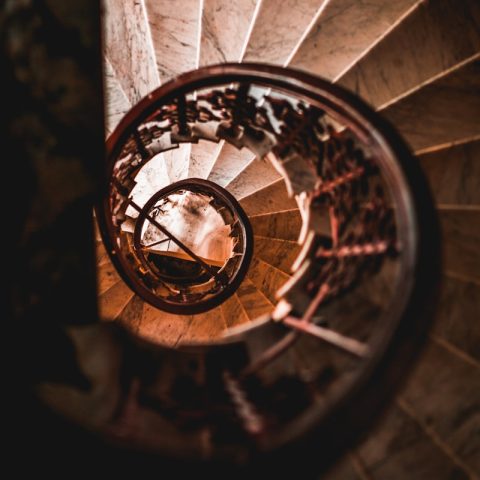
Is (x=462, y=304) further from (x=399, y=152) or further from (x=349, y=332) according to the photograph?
(x=399, y=152)

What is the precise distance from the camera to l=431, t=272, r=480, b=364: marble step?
164 centimetres

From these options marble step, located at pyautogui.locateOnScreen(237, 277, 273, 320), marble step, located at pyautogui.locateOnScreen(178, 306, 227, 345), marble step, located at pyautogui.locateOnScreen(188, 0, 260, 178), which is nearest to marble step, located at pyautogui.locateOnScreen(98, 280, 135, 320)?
marble step, located at pyautogui.locateOnScreen(178, 306, 227, 345)

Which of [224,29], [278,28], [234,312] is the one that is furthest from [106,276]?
[278,28]

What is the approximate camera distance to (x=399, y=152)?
4.61ft

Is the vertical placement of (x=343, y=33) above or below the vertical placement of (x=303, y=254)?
above

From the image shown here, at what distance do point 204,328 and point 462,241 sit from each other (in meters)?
3.20

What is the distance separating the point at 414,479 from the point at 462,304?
852mm

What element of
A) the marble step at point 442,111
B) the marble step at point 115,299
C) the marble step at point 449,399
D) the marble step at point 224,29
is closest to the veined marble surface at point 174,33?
the marble step at point 224,29

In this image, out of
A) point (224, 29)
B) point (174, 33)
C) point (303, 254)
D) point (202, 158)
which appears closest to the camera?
point (303, 254)

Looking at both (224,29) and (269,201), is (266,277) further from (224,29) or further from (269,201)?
(224,29)

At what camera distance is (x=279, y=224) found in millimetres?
4328

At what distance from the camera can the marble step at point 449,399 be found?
1.57 metres

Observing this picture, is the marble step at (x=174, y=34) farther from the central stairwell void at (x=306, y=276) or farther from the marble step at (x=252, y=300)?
the marble step at (x=252, y=300)

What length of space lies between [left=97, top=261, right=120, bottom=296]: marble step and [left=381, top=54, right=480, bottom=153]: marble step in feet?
9.66
